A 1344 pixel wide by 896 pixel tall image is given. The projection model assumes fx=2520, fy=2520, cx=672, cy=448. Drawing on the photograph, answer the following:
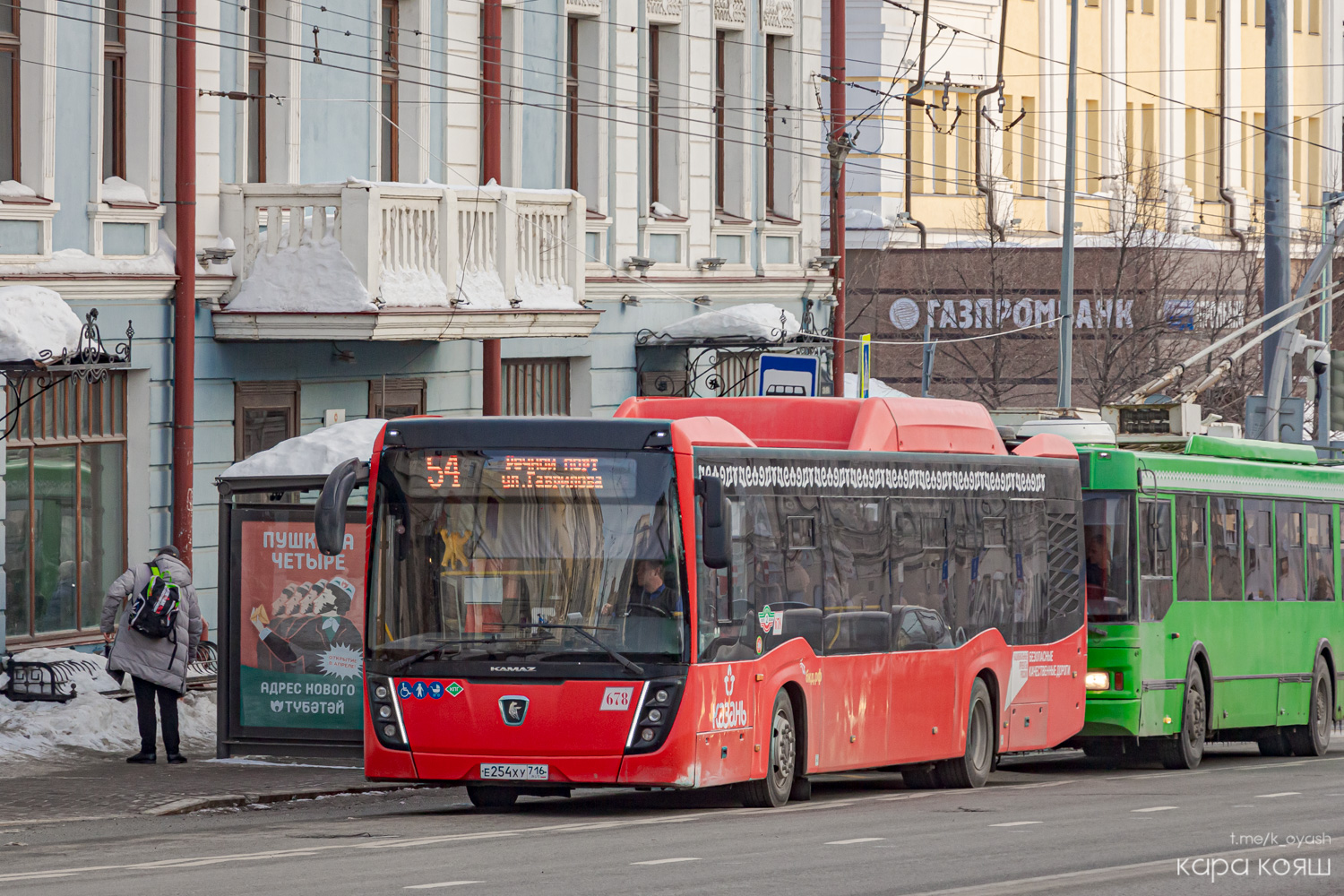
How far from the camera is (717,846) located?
44.4 feet

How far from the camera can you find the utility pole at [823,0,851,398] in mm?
34500

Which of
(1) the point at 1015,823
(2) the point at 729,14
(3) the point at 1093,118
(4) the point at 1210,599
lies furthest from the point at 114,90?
(3) the point at 1093,118

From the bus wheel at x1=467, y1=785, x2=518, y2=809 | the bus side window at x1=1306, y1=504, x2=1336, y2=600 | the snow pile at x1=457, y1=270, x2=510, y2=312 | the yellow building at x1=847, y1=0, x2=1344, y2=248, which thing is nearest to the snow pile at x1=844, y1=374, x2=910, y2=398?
the yellow building at x1=847, y1=0, x2=1344, y2=248

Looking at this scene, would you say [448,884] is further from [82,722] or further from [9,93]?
[9,93]

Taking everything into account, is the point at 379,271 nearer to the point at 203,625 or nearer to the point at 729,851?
the point at 203,625

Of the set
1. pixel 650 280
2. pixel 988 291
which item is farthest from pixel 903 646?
pixel 988 291

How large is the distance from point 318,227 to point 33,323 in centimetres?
440

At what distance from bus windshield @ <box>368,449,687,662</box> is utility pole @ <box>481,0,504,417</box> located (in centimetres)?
1196

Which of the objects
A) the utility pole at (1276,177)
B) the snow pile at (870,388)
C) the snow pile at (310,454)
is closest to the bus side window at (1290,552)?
the snow pile at (310,454)

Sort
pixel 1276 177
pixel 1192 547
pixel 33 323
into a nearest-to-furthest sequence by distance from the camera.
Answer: pixel 33 323, pixel 1192 547, pixel 1276 177

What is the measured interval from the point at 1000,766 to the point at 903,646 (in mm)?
5744

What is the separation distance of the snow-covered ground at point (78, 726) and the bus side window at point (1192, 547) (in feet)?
27.6

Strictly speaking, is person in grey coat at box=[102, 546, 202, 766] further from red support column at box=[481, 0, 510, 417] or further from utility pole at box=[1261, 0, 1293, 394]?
utility pole at box=[1261, 0, 1293, 394]

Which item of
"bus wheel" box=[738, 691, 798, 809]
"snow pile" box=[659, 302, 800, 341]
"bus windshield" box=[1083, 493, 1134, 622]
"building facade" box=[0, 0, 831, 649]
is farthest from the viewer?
"snow pile" box=[659, 302, 800, 341]
